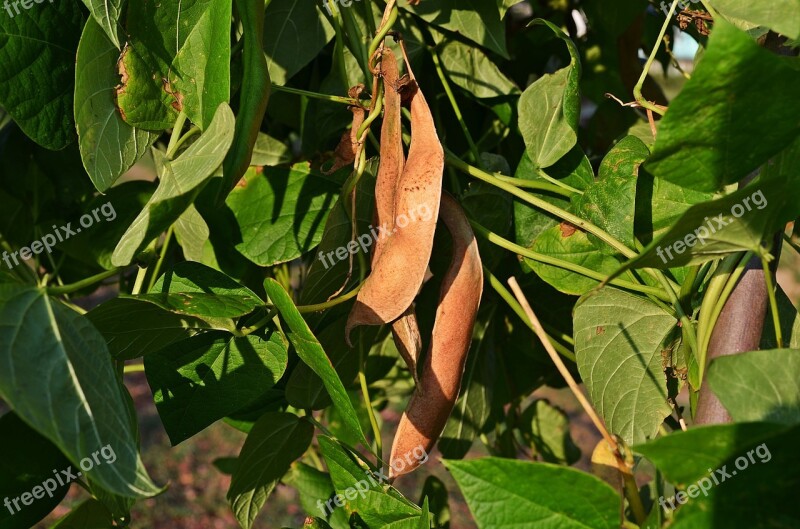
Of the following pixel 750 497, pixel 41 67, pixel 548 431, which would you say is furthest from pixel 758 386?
pixel 548 431

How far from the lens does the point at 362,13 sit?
2.27 ft

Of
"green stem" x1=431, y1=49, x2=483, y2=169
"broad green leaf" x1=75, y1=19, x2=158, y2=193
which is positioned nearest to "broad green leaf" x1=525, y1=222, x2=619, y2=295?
"green stem" x1=431, y1=49, x2=483, y2=169

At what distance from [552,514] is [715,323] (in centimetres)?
17

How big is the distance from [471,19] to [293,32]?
6.1 inches

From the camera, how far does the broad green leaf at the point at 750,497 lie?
1.16ft

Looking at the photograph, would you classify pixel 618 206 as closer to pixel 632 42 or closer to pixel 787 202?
pixel 787 202

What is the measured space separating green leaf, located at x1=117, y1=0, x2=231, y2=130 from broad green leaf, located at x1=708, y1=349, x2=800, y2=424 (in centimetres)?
Result: 36

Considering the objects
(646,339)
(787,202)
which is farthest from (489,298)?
(787,202)

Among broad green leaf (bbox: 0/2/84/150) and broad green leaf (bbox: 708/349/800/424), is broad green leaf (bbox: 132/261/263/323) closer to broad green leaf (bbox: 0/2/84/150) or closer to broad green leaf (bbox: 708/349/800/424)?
broad green leaf (bbox: 0/2/84/150)

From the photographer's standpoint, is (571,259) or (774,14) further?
(571,259)

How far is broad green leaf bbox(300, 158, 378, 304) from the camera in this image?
0.59m

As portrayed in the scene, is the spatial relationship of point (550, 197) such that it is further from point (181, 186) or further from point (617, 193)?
point (181, 186)

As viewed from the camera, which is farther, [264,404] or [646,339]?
[264,404]

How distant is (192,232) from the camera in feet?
2.20
